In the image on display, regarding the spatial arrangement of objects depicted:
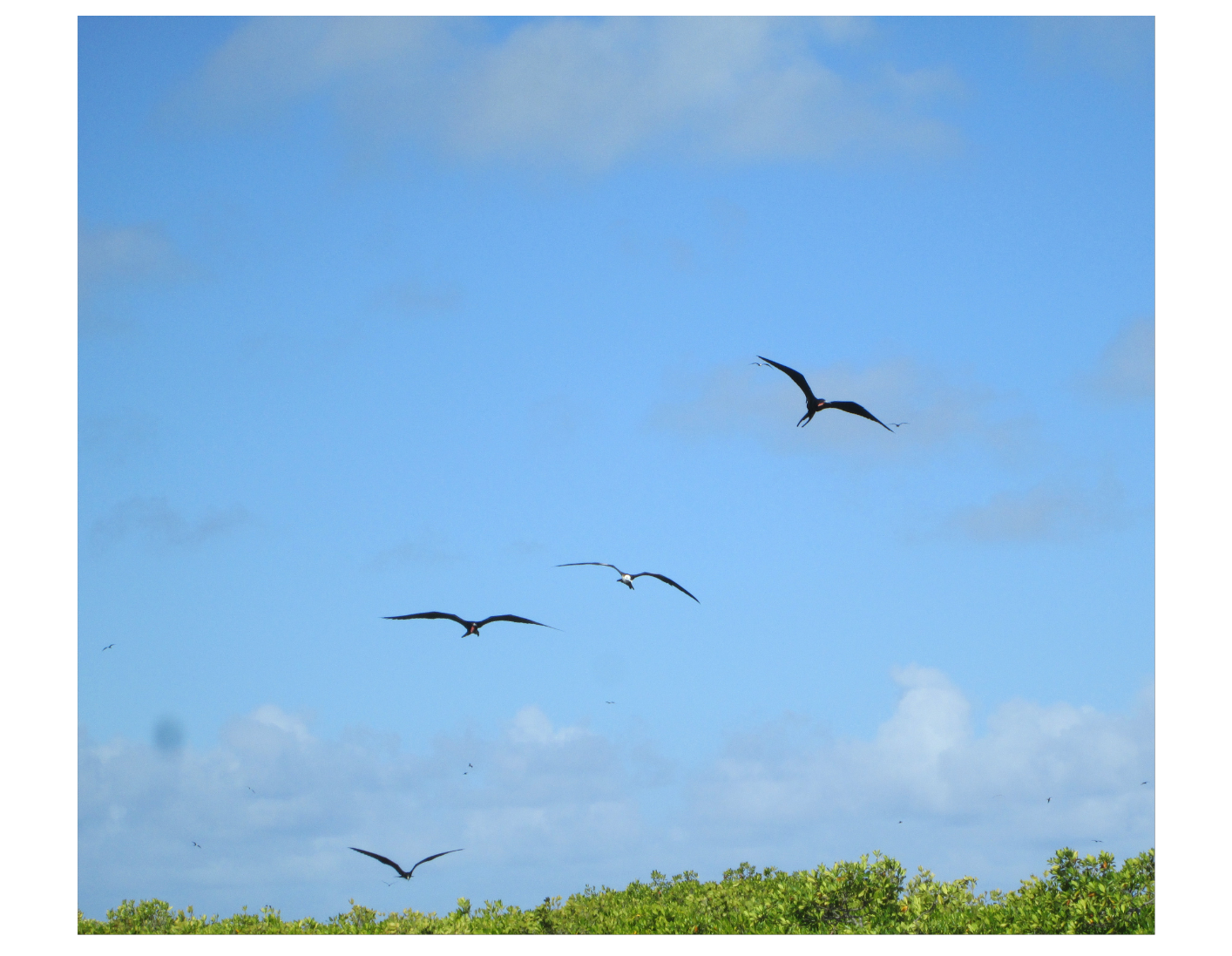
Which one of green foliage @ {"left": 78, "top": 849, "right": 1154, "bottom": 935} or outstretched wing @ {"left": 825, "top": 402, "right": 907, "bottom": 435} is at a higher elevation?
outstretched wing @ {"left": 825, "top": 402, "right": 907, "bottom": 435}

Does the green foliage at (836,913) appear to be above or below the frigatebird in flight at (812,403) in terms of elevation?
below

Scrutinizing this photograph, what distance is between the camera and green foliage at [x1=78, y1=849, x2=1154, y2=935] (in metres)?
15.6

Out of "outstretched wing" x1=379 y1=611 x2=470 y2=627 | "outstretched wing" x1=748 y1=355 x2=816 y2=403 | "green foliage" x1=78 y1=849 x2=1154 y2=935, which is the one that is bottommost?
"green foliage" x1=78 y1=849 x2=1154 y2=935

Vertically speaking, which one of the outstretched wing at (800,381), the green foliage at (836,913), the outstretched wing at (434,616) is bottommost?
the green foliage at (836,913)

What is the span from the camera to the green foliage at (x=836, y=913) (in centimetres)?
1563
